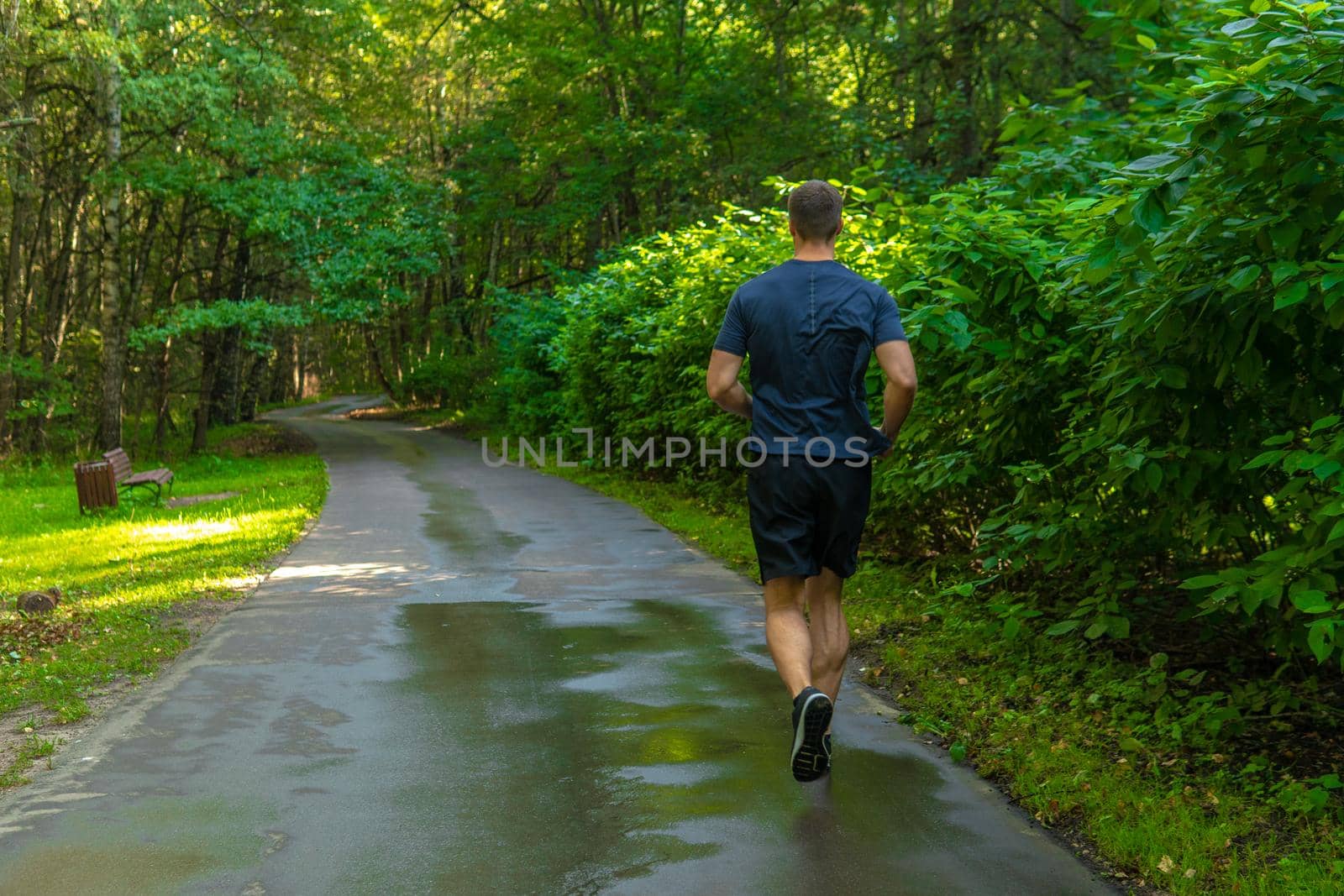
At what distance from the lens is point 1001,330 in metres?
6.84

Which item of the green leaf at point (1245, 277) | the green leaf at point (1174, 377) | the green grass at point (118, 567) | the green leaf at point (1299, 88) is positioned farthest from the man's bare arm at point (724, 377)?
the green grass at point (118, 567)

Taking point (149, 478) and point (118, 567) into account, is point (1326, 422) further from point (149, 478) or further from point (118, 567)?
point (149, 478)

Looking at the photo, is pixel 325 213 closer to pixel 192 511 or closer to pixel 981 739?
pixel 192 511

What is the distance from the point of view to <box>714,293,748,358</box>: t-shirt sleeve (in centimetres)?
489

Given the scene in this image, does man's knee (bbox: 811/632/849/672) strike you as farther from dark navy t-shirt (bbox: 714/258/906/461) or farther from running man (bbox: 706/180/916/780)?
dark navy t-shirt (bbox: 714/258/906/461)

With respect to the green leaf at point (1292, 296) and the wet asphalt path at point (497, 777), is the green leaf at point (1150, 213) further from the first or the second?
the wet asphalt path at point (497, 777)

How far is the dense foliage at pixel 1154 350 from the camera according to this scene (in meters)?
4.32

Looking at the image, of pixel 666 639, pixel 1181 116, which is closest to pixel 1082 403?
pixel 1181 116

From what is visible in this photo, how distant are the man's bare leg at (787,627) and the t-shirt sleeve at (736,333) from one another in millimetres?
942

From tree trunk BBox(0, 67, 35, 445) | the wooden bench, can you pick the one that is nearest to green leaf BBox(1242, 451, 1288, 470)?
the wooden bench

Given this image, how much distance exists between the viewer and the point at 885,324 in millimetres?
4789

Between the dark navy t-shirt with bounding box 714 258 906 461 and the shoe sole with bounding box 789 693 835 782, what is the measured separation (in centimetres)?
95

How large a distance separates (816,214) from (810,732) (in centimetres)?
205

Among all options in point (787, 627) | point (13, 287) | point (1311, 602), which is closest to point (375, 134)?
point (13, 287)
